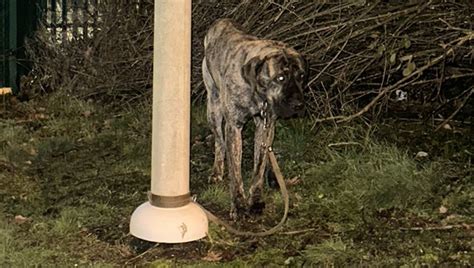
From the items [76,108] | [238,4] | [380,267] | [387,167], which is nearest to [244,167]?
[387,167]

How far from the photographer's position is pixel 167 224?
15.8 ft

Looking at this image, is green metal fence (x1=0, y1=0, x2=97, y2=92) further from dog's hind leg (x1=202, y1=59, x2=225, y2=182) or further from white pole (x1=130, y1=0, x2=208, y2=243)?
white pole (x1=130, y1=0, x2=208, y2=243)

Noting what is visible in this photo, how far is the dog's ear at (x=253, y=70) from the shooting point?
5.12 m

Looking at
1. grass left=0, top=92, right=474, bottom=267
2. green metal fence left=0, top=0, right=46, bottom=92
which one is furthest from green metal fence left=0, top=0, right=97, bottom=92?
grass left=0, top=92, right=474, bottom=267

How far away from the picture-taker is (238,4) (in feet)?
25.6

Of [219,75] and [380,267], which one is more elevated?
[219,75]

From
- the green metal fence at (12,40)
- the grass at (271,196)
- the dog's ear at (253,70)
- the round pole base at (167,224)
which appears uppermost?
the dog's ear at (253,70)

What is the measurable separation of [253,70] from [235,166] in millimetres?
725

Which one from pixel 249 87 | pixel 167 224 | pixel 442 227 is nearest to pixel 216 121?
pixel 249 87

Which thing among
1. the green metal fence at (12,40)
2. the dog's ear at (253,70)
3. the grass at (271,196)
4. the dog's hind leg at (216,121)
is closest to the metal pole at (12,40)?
the green metal fence at (12,40)

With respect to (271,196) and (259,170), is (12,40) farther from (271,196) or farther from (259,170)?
(259,170)

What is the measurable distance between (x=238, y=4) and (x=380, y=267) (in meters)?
3.64

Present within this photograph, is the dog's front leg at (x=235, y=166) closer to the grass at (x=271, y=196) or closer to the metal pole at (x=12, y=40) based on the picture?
the grass at (x=271, y=196)

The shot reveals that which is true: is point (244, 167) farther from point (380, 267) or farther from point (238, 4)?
point (380, 267)
